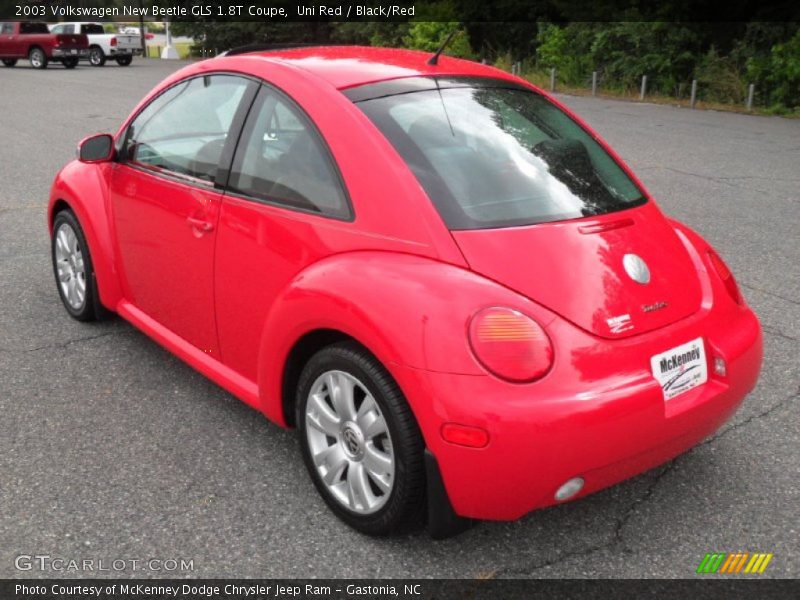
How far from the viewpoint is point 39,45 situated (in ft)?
97.3

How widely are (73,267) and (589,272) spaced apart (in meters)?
3.11

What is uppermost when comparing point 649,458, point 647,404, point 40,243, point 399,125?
point 399,125

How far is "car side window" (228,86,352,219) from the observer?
114 inches

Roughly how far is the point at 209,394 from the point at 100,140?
4.50 feet

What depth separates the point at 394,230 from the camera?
2.67 meters

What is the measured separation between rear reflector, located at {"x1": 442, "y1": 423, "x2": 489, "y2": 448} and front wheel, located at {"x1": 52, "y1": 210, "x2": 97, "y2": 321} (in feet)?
8.86

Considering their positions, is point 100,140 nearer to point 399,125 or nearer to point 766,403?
point 399,125

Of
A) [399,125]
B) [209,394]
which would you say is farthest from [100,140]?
[399,125]

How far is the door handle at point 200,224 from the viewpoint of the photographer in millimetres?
3265

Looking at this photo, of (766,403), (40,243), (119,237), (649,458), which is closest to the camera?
(649,458)

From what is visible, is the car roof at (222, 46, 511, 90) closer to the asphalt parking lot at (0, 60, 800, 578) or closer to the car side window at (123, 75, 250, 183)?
the car side window at (123, 75, 250, 183)

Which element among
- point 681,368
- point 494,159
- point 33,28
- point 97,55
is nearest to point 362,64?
point 494,159

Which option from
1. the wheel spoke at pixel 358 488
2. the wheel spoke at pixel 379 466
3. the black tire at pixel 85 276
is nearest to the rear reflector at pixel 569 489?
the wheel spoke at pixel 379 466

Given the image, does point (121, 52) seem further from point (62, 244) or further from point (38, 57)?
point (62, 244)
